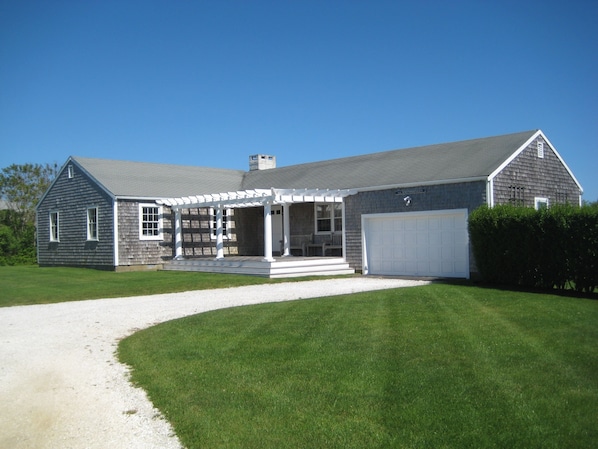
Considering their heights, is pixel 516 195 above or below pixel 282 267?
above

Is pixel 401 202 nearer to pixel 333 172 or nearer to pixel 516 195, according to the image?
pixel 516 195

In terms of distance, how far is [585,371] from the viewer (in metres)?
6.57

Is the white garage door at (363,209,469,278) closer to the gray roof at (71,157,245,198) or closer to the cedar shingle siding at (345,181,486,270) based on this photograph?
the cedar shingle siding at (345,181,486,270)

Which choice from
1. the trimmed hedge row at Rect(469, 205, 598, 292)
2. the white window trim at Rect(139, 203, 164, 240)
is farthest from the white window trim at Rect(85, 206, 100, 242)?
the trimmed hedge row at Rect(469, 205, 598, 292)

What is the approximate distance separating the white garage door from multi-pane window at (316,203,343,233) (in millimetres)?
2779

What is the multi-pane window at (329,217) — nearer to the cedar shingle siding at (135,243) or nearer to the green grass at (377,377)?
the cedar shingle siding at (135,243)

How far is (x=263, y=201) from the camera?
66.8ft

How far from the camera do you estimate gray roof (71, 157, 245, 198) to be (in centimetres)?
2492

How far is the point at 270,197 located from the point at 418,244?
17.2 ft

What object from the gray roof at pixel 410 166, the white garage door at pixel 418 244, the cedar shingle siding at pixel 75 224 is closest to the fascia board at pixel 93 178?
the cedar shingle siding at pixel 75 224

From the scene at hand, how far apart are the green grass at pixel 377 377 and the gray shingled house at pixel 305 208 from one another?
8070 millimetres

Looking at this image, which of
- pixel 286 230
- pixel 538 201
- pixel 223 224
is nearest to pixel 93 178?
pixel 223 224

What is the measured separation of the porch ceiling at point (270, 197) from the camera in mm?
20109

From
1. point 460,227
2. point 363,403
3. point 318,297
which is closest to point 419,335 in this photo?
point 363,403
